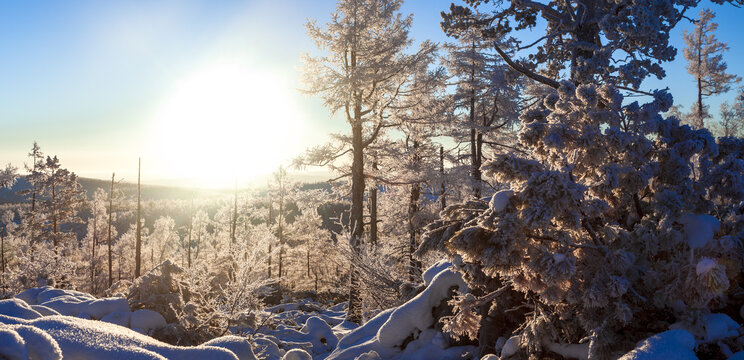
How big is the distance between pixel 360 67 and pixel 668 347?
10.2 metres

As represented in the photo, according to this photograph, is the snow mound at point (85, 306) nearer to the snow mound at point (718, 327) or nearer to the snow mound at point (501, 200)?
the snow mound at point (501, 200)

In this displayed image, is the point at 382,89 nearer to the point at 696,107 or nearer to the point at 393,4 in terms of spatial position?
the point at 393,4

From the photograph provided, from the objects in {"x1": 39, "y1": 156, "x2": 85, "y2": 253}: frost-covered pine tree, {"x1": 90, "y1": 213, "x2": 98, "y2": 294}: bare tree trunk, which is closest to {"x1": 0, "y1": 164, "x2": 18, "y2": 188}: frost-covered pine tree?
{"x1": 39, "y1": 156, "x2": 85, "y2": 253}: frost-covered pine tree

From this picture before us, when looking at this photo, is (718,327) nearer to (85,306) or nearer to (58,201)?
(85,306)

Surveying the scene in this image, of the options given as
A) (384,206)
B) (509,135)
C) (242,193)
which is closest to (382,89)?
(509,135)

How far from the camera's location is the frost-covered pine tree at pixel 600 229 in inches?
151

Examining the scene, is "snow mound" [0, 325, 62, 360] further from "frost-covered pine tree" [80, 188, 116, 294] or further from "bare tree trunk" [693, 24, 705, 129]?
"frost-covered pine tree" [80, 188, 116, 294]

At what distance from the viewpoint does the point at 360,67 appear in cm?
1195

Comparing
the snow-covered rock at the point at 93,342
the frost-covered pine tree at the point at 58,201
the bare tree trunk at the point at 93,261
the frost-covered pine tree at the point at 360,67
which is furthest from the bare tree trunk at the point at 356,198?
the bare tree trunk at the point at 93,261

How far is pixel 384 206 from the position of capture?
21.6 m

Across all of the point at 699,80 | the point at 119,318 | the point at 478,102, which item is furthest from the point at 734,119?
the point at 119,318

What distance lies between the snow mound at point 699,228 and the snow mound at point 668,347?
101 cm

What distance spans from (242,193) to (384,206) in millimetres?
22744

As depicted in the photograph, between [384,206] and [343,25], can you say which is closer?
[343,25]
